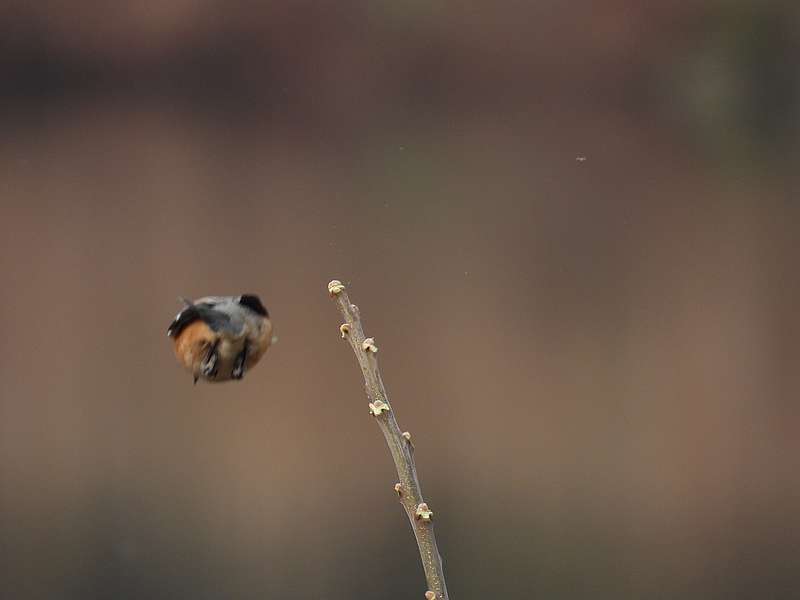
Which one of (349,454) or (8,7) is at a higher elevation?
(8,7)

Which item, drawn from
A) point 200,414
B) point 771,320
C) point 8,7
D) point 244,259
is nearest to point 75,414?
point 200,414

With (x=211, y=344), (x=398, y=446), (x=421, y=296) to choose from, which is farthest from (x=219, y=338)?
(x=421, y=296)

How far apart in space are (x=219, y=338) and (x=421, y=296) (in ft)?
5.62

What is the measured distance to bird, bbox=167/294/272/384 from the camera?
1.35m

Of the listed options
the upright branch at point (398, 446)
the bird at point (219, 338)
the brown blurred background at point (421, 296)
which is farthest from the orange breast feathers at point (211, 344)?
the brown blurred background at point (421, 296)

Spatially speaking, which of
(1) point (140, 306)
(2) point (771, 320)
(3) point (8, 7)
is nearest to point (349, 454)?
(1) point (140, 306)

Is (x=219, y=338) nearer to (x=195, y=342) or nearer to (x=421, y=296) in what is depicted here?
(x=195, y=342)

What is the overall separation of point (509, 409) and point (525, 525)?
0.27 metres

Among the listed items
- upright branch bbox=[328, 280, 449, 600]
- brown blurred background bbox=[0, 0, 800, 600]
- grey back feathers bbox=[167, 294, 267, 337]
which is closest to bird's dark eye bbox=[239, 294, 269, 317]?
grey back feathers bbox=[167, 294, 267, 337]

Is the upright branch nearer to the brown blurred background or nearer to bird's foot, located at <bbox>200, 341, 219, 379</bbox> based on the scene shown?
bird's foot, located at <bbox>200, 341, 219, 379</bbox>

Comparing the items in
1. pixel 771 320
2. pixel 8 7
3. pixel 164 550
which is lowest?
pixel 164 550

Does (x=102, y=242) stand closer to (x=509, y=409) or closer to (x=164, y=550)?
(x=164, y=550)

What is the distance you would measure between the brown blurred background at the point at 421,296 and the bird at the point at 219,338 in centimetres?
162

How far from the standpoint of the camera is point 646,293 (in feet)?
10.0
